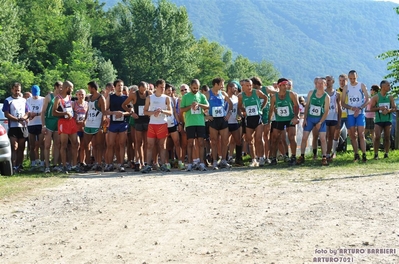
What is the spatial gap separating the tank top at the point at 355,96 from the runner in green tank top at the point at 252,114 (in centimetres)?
202

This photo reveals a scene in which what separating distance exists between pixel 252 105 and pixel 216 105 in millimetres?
858

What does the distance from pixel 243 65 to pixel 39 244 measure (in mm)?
126045

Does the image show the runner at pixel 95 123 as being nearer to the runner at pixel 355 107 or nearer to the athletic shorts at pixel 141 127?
the athletic shorts at pixel 141 127

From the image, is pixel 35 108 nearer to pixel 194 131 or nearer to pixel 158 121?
pixel 158 121

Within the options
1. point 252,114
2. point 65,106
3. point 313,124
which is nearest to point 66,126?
point 65,106

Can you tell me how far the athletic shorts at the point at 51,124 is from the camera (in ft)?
48.2

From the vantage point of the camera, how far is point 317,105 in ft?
48.1

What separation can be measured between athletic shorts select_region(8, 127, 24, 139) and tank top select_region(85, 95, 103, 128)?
1.77 meters

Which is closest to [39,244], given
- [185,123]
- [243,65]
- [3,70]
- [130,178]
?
[130,178]

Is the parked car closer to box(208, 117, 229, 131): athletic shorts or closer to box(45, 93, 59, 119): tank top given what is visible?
box(45, 93, 59, 119): tank top

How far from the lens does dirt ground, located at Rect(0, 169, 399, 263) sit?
6.15m

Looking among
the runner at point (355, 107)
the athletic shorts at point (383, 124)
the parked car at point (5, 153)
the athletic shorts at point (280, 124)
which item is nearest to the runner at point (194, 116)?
the athletic shorts at point (280, 124)

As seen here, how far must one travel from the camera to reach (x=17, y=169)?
15141 mm

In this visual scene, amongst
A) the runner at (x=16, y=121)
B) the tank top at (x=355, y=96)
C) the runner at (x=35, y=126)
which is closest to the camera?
the tank top at (x=355, y=96)
